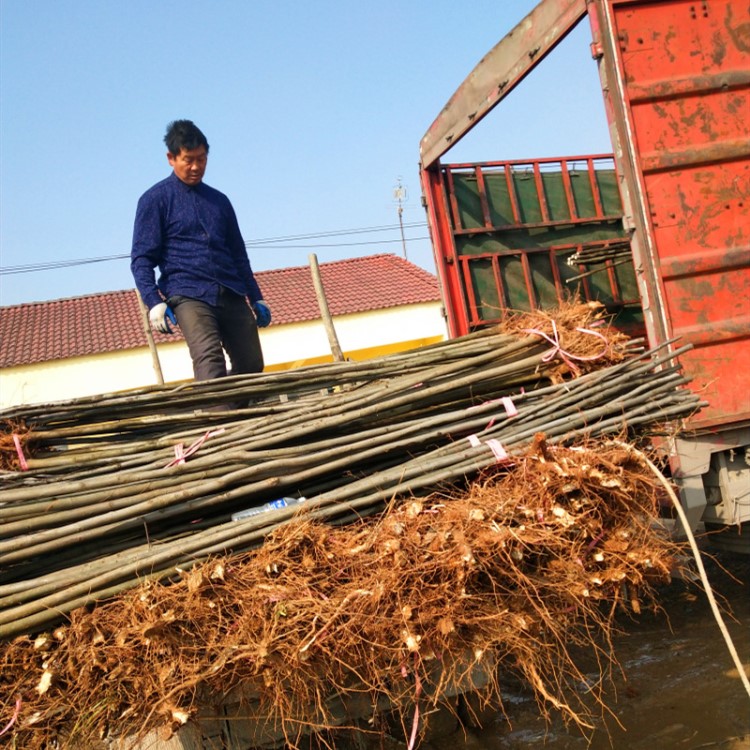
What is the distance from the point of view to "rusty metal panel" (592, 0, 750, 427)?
3.45 meters

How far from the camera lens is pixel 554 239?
5812 mm

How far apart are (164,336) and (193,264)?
1251cm

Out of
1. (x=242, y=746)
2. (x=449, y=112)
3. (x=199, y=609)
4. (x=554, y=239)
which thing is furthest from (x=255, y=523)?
(x=554, y=239)

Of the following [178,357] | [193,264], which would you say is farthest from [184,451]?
[178,357]

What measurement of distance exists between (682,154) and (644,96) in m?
0.31

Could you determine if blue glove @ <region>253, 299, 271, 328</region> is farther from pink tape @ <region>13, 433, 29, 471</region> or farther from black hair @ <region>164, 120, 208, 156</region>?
pink tape @ <region>13, 433, 29, 471</region>

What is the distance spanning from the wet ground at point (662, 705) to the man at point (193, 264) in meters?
1.88

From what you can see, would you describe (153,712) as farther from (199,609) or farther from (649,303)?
(649,303)

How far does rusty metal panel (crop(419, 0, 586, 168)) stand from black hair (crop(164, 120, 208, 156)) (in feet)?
5.83

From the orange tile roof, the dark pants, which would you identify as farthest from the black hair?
the orange tile roof

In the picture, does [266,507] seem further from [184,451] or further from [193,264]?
[193,264]

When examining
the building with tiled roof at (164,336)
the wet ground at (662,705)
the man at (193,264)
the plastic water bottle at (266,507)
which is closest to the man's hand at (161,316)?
the man at (193,264)

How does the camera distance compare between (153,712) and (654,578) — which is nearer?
(153,712)

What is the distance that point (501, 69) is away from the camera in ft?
14.2
